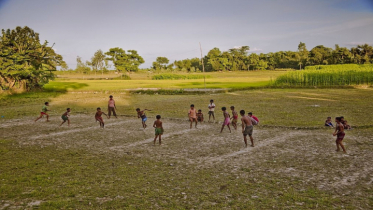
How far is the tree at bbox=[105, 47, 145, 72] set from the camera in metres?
122

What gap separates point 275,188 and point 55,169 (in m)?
7.73

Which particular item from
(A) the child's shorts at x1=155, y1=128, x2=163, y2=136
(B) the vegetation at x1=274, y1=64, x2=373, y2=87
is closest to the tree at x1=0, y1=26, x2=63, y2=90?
(A) the child's shorts at x1=155, y1=128, x2=163, y2=136

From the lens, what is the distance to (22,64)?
4459 cm

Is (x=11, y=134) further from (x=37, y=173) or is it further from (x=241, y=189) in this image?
(x=241, y=189)

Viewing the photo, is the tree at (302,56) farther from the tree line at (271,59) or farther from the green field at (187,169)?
the green field at (187,169)

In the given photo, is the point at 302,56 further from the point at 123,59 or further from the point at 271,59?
the point at 123,59

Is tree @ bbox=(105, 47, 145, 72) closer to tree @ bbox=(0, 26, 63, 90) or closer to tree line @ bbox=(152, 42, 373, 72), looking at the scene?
tree line @ bbox=(152, 42, 373, 72)

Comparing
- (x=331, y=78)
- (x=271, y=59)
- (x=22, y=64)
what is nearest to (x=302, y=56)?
(x=271, y=59)

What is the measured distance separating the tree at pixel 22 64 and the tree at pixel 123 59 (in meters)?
67.6

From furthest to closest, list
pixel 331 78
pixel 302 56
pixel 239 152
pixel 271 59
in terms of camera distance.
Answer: pixel 271 59
pixel 302 56
pixel 331 78
pixel 239 152

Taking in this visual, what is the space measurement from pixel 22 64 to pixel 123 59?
80282 millimetres

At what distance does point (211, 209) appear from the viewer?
7.25 metres

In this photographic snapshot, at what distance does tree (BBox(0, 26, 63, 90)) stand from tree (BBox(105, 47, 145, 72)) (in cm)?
6761

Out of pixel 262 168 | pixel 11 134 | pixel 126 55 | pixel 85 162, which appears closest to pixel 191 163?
pixel 262 168
